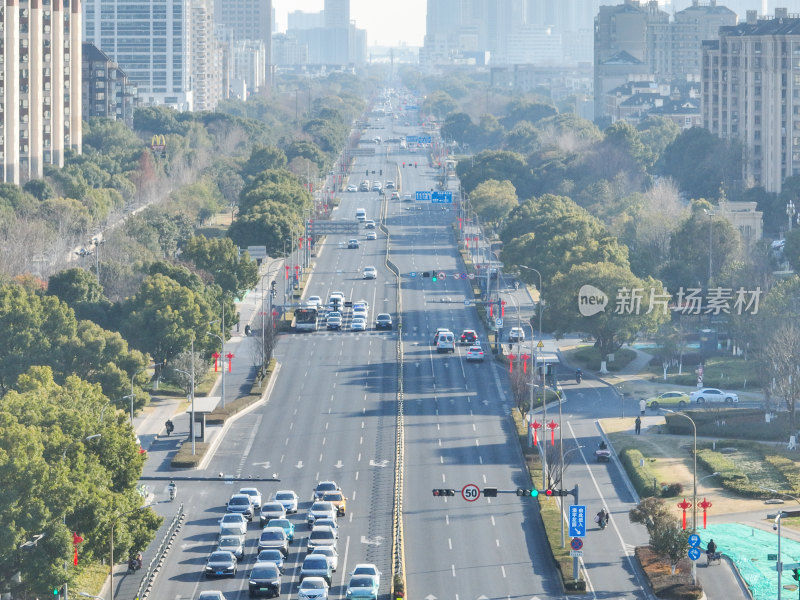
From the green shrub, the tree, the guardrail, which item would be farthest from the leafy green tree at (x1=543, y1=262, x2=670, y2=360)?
the guardrail

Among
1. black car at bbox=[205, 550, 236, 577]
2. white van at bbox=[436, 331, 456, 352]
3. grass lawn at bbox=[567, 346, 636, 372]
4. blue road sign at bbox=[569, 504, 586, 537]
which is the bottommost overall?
black car at bbox=[205, 550, 236, 577]

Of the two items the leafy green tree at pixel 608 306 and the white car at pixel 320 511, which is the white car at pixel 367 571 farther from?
the leafy green tree at pixel 608 306

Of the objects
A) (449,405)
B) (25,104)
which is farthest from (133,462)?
(25,104)

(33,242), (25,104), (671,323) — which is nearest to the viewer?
(671,323)

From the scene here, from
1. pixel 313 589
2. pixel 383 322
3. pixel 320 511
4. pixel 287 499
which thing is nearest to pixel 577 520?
pixel 320 511

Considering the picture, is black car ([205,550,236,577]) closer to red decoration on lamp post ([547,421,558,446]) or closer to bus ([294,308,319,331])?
red decoration on lamp post ([547,421,558,446])

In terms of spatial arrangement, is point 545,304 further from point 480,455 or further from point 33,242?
point 33,242
